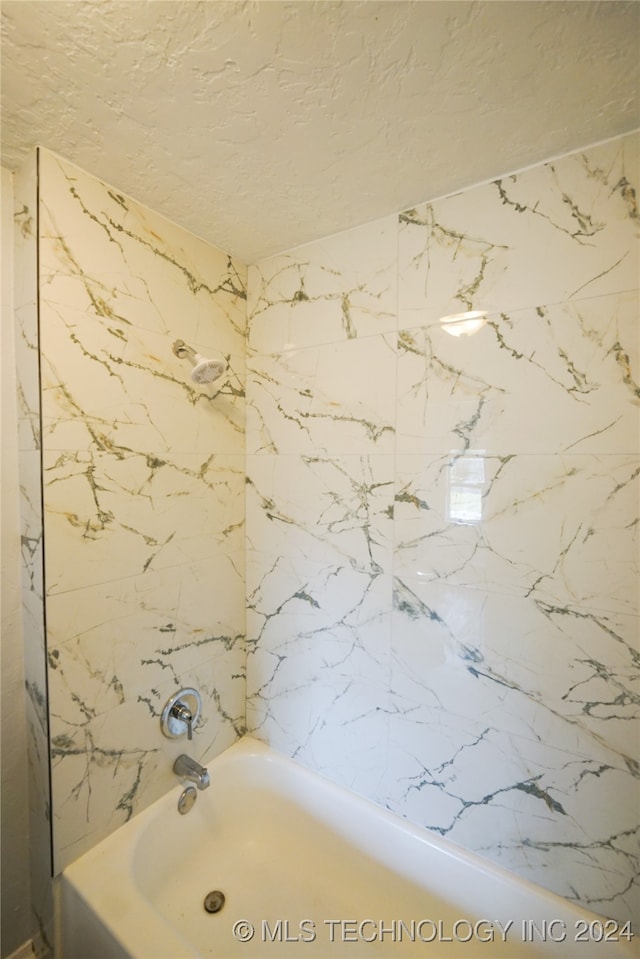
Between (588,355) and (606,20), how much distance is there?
1.97 ft

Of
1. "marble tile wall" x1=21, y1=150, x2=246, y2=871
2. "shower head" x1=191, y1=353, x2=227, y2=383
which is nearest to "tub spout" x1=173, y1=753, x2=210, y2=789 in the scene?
"marble tile wall" x1=21, y1=150, x2=246, y2=871

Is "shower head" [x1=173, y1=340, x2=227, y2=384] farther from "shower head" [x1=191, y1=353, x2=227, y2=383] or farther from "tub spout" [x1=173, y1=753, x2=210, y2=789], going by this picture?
"tub spout" [x1=173, y1=753, x2=210, y2=789]

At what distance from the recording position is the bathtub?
952 millimetres

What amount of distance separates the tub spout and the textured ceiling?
190cm

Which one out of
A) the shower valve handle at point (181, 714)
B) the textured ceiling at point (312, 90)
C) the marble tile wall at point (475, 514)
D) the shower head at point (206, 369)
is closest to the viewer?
the textured ceiling at point (312, 90)

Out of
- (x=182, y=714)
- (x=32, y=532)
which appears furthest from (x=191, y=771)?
(x=32, y=532)

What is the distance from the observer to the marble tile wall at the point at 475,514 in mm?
901

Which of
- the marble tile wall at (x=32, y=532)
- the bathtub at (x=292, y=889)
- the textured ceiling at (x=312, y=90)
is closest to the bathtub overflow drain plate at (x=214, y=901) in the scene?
the bathtub at (x=292, y=889)

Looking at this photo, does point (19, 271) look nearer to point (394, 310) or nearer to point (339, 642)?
point (394, 310)

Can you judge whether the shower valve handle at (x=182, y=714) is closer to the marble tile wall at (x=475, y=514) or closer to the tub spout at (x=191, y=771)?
the tub spout at (x=191, y=771)

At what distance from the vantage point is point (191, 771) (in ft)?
4.25

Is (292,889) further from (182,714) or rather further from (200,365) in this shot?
(200,365)

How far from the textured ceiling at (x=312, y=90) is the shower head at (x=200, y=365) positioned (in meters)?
0.44

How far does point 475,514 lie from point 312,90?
1.09 metres
